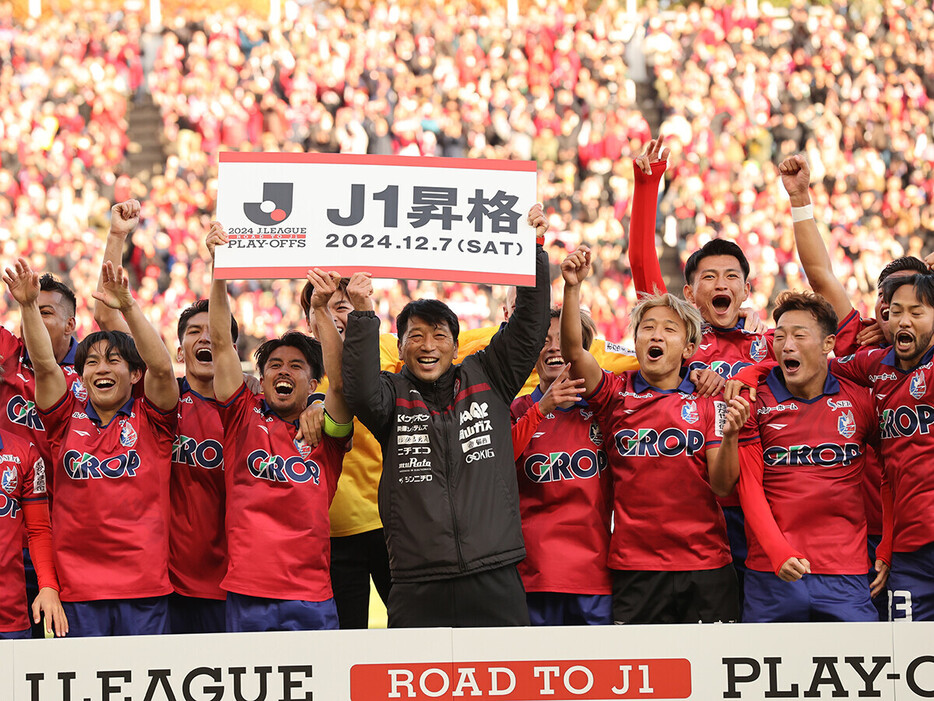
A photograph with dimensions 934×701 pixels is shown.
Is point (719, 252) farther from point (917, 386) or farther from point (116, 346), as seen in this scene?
point (116, 346)

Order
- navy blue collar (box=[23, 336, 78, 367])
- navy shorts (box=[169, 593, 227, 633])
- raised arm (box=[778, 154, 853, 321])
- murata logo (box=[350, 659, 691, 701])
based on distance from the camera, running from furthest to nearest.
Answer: navy blue collar (box=[23, 336, 78, 367]) → raised arm (box=[778, 154, 853, 321]) → navy shorts (box=[169, 593, 227, 633]) → murata logo (box=[350, 659, 691, 701])

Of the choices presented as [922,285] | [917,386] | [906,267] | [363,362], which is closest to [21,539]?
[363,362]

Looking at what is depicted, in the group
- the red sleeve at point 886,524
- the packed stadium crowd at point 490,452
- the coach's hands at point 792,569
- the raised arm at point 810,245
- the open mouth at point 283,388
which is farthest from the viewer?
the raised arm at point 810,245

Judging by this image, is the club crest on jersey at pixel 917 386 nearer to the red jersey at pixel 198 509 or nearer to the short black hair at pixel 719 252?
the short black hair at pixel 719 252

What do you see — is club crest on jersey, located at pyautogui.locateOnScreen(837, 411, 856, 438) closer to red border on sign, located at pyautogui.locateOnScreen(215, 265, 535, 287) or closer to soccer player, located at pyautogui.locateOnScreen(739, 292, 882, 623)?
soccer player, located at pyautogui.locateOnScreen(739, 292, 882, 623)

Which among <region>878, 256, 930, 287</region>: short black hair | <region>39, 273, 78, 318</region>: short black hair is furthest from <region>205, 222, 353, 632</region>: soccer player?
<region>878, 256, 930, 287</region>: short black hair

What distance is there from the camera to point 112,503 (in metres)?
4.02

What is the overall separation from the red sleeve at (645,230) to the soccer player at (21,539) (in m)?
2.47

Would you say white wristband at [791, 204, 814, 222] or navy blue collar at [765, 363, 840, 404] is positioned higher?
white wristband at [791, 204, 814, 222]

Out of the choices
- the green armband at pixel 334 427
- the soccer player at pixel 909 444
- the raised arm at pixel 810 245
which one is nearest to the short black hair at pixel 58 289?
the green armband at pixel 334 427

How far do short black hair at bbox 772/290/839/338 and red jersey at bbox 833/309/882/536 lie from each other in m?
0.27

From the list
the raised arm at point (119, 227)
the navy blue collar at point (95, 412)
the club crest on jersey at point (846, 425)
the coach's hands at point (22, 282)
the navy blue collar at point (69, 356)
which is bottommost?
the club crest on jersey at point (846, 425)

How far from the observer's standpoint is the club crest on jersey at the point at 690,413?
405 centimetres

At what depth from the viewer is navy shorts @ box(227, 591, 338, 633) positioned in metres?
3.87
